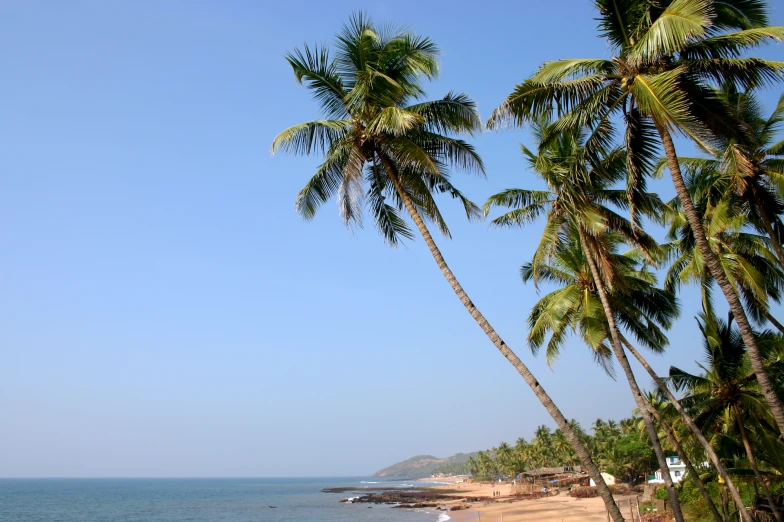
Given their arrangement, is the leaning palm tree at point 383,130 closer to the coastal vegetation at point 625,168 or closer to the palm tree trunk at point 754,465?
the coastal vegetation at point 625,168

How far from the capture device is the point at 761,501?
17.2 meters

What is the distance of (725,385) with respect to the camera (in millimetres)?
17031

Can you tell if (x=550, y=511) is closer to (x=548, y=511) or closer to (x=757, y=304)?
(x=548, y=511)

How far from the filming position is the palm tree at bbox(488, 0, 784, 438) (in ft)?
28.6

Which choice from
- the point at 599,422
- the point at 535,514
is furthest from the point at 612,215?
the point at 599,422

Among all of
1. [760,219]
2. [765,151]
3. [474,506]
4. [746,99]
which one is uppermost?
[746,99]

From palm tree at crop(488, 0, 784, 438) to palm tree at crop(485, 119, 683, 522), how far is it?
41.6 inches

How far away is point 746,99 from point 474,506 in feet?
168

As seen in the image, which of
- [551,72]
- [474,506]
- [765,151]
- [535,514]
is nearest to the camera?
[551,72]

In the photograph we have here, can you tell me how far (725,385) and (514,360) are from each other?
35.0ft

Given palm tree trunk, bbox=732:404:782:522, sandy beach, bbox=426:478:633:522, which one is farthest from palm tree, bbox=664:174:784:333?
sandy beach, bbox=426:478:633:522

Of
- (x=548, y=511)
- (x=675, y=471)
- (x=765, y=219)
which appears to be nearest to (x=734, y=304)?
(x=765, y=219)

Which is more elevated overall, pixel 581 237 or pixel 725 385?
pixel 581 237

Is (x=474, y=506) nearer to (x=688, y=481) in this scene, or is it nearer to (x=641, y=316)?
(x=688, y=481)
